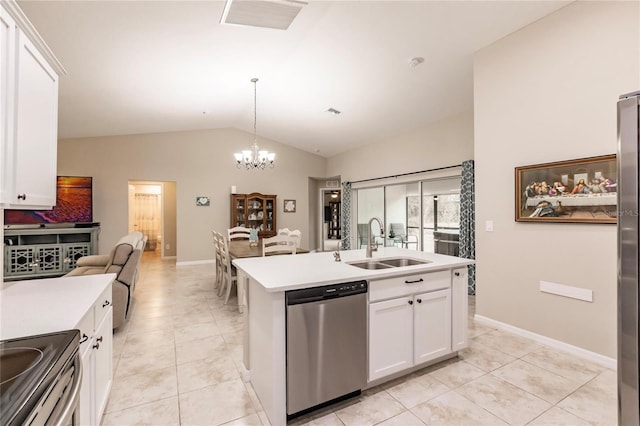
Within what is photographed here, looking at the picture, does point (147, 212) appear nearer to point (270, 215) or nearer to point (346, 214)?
point (270, 215)

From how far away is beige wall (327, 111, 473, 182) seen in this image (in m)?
4.93

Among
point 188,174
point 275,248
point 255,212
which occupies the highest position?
point 188,174

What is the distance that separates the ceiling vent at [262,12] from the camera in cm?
264

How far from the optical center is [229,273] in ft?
13.5

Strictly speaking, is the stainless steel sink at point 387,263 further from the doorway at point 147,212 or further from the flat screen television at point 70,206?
the doorway at point 147,212

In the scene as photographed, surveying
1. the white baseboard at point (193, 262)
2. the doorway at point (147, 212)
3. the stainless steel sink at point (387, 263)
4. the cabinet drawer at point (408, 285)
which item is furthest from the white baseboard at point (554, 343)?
the doorway at point (147, 212)

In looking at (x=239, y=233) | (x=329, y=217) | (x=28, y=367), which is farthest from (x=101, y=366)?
(x=329, y=217)

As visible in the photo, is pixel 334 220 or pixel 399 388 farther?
pixel 334 220

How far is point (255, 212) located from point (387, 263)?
5.53 metres

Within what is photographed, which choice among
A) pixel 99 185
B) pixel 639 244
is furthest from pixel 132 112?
pixel 639 244

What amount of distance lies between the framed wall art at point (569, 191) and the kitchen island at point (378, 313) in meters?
1.13

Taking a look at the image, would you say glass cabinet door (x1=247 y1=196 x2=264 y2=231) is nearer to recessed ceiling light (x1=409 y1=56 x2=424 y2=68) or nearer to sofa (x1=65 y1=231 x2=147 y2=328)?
sofa (x1=65 y1=231 x2=147 y2=328)

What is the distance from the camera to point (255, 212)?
7715mm

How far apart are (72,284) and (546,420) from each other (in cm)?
301
